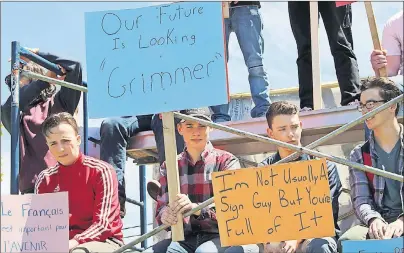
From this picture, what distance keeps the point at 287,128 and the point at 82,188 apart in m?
1.06

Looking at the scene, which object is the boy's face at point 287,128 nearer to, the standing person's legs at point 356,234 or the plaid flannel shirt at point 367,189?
the plaid flannel shirt at point 367,189

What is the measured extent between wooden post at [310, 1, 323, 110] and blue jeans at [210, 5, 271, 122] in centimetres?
30

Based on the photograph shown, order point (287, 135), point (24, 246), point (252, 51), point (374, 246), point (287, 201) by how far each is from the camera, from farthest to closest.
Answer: point (252, 51)
point (287, 135)
point (24, 246)
point (287, 201)
point (374, 246)

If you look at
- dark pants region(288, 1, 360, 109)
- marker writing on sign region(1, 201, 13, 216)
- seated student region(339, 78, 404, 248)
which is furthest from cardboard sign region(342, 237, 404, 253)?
dark pants region(288, 1, 360, 109)

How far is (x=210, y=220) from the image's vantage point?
3588mm

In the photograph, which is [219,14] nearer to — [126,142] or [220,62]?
[220,62]

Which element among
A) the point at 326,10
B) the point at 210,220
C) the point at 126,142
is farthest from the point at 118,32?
the point at 326,10

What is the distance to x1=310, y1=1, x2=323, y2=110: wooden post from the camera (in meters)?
4.55

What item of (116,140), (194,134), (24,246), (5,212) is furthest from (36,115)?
(24,246)

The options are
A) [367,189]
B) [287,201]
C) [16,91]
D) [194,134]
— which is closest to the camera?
[287,201]

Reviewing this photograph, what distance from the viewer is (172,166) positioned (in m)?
3.11

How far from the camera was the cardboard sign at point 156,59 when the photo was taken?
313 centimetres

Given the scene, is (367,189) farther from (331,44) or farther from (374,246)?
(331,44)

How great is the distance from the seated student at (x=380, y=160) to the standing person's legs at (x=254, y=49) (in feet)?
3.82
